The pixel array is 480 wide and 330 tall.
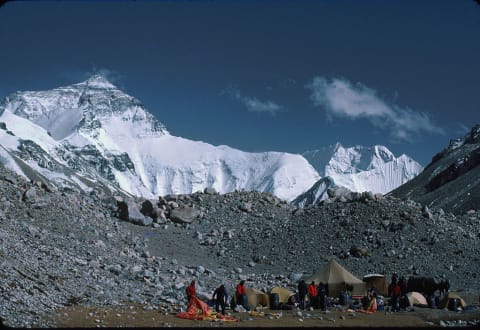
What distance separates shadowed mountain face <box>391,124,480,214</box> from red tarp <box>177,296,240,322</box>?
55.4 m

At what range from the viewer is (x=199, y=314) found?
65.3 feet

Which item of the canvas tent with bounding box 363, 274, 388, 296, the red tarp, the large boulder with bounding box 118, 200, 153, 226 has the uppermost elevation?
the large boulder with bounding box 118, 200, 153, 226

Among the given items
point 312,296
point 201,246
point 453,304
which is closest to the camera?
point 312,296

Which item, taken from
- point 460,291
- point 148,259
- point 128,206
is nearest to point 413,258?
point 460,291

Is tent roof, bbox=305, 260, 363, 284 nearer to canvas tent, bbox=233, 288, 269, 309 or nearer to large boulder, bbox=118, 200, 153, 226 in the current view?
canvas tent, bbox=233, 288, 269, 309

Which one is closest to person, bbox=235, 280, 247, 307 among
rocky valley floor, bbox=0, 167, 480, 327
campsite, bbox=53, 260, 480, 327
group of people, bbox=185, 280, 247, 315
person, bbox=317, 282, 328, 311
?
group of people, bbox=185, 280, 247, 315

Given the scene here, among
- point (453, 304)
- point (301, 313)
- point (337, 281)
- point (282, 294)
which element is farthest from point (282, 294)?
point (453, 304)

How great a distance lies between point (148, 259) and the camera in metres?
31.8

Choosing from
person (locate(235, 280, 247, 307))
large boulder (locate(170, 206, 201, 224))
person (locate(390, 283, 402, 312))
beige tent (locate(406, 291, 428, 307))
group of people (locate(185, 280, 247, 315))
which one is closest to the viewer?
group of people (locate(185, 280, 247, 315))

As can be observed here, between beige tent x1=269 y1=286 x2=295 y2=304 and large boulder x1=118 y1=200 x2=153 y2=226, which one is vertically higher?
large boulder x1=118 y1=200 x2=153 y2=226

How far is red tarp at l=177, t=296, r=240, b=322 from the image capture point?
19.3m

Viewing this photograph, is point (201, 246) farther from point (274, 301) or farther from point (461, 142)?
point (461, 142)

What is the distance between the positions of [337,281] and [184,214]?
733 inches

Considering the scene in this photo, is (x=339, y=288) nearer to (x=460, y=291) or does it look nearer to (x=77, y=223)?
(x=460, y=291)
